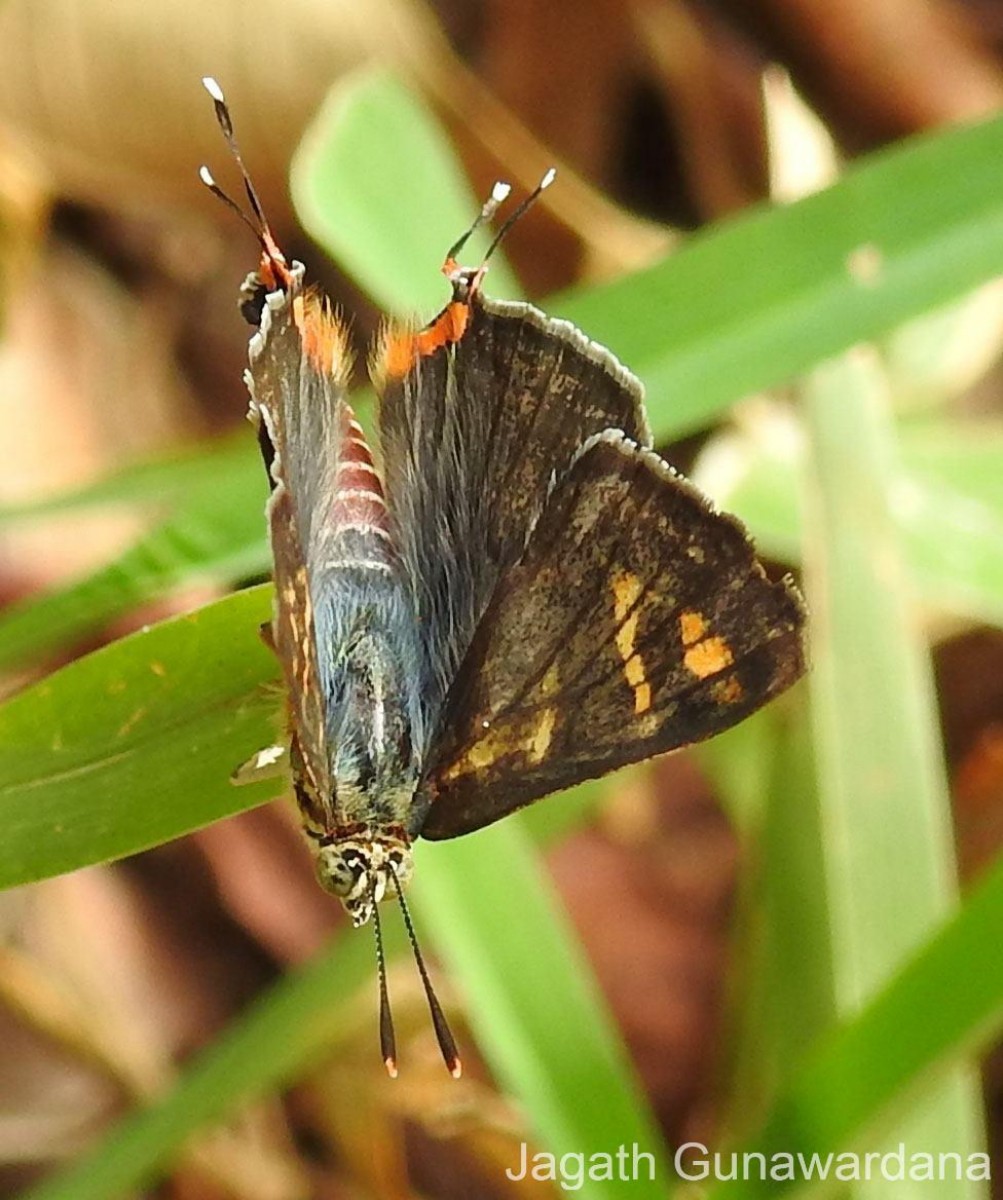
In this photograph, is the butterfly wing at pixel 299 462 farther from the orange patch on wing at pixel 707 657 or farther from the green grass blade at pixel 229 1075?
the green grass blade at pixel 229 1075

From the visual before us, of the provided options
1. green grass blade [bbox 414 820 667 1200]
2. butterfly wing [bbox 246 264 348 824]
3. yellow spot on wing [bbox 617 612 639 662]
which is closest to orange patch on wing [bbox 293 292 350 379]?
butterfly wing [bbox 246 264 348 824]

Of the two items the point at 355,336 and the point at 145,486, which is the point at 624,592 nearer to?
the point at 145,486

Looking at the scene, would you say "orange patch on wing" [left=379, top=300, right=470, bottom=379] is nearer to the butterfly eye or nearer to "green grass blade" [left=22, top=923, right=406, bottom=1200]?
the butterfly eye

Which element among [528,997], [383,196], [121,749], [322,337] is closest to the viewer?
[121,749]

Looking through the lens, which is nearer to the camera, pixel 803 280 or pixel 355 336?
pixel 803 280

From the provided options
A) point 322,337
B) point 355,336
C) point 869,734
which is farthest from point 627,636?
point 355,336

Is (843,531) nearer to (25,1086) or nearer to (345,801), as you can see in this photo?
(345,801)

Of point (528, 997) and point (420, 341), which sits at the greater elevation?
point (420, 341)
